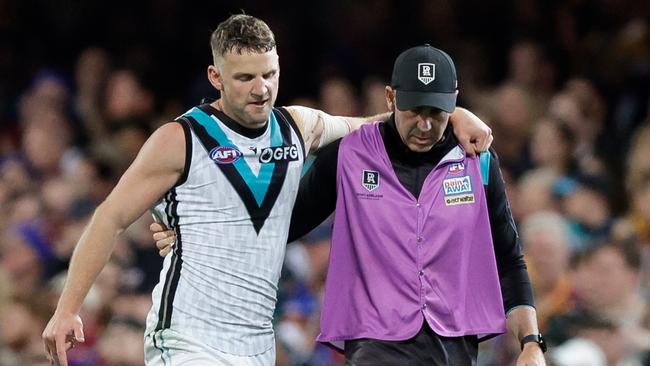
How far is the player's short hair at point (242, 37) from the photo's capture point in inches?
212

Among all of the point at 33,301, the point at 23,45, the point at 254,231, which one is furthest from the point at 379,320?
the point at 23,45

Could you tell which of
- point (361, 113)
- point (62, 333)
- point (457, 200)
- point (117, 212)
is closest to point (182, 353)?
point (62, 333)

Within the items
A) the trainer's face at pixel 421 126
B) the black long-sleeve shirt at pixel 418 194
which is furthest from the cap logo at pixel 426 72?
the black long-sleeve shirt at pixel 418 194

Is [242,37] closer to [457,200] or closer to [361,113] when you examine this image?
[457,200]

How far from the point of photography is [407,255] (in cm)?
536

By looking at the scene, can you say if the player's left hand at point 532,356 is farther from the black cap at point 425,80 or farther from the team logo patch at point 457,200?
the black cap at point 425,80

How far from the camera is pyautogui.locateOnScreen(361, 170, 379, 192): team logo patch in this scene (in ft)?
17.9

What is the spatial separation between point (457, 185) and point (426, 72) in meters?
0.44

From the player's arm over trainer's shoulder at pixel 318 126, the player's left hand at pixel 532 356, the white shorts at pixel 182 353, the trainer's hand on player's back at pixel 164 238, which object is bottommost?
the player's left hand at pixel 532 356

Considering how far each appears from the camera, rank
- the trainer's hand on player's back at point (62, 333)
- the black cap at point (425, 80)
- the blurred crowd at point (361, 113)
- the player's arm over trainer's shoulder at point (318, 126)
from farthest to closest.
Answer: the blurred crowd at point (361, 113)
the player's arm over trainer's shoulder at point (318, 126)
the black cap at point (425, 80)
the trainer's hand on player's back at point (62, 333)

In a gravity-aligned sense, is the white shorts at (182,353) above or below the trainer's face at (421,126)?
below

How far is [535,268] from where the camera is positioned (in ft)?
26.6

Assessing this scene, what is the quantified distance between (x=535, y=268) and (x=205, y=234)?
10.3 feet

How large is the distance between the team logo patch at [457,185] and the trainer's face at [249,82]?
0.72 meters
